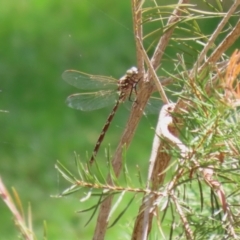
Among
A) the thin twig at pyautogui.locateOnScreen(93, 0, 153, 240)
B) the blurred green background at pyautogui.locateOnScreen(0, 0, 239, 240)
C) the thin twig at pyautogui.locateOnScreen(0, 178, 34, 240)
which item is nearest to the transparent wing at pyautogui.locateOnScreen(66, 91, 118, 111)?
the thin twig at pyautogui.locateOnScreen(93, 0, 153, 240)

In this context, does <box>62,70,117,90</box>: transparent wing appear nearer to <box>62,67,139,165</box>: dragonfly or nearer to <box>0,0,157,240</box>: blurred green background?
<box>62,67,139,165</box>: dragonfly

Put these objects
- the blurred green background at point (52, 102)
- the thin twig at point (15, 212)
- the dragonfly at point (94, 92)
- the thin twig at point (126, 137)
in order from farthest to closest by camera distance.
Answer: the blurred green background at point (52, 102) < the dragonfly at point (94, 92) < the thin twig at point (126, 137) < the thin twig at point (15, 212)

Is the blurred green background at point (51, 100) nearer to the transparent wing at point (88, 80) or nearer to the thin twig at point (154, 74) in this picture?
the transparent wing at point (88, 80)

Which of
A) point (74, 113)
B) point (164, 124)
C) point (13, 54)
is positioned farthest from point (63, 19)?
point (164, 124)

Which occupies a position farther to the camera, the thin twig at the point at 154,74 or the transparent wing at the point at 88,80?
the transparent wing at the point at 88,80

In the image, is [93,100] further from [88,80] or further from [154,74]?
[154,74]

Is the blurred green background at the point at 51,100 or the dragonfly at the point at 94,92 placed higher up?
the dragonfly at the point at 94,92

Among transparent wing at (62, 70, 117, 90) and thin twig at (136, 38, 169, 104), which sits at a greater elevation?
thin twig at (136, 38, 169, 104)

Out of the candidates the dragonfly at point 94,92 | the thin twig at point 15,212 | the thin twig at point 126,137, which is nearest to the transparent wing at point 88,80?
the dragonfly at point 94,92
